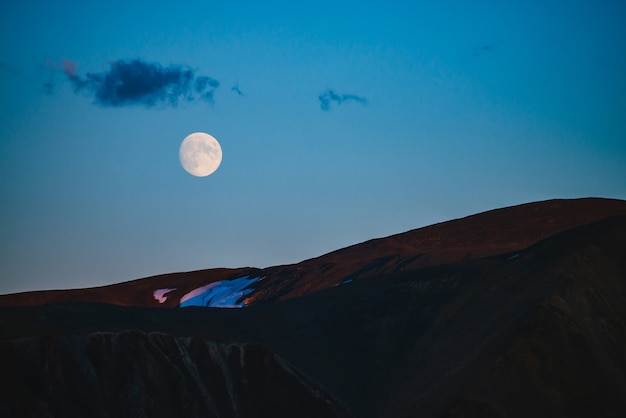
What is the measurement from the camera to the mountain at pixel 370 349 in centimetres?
5278

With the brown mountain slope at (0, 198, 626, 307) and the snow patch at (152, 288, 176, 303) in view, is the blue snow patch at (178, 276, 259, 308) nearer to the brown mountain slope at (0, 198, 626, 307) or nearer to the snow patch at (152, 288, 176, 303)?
the brown mountain slope at (0, 198, 626, 307)

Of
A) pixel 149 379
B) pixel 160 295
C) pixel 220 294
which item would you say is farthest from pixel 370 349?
pixel 160 295

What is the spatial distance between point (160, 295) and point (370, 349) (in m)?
51.9

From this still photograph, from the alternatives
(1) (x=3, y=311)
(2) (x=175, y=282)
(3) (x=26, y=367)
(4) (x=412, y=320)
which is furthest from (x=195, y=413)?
(2) (x=175, y=282)

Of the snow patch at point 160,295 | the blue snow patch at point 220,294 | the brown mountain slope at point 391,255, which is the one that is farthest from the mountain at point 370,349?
the snow patch at point 160,295

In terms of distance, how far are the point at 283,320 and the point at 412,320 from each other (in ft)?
37.2

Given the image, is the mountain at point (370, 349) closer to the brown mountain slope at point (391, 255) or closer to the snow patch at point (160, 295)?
the brown mountain slope at point (391, 255)

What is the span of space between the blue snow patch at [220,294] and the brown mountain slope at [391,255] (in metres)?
1.57

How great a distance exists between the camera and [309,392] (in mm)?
57688

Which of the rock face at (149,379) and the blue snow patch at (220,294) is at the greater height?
the blue snow patch at (220,294)

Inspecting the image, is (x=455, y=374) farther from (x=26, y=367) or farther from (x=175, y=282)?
(x=175, y=282)

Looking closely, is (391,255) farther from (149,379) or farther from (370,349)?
(149,379)

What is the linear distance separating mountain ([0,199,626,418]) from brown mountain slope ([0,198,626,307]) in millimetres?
20149

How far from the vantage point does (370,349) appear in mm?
65938
